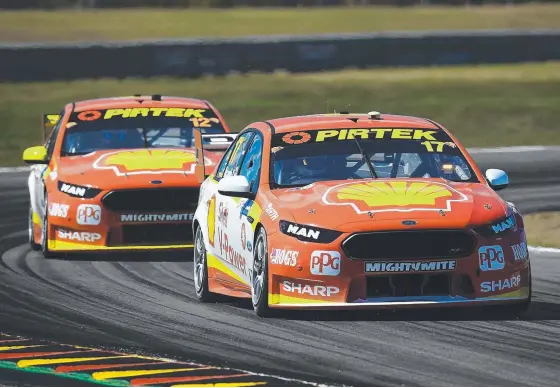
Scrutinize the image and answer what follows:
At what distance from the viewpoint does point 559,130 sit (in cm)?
2884

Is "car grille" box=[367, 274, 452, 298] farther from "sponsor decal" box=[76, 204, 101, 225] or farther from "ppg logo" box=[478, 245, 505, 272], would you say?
"sponsor decal" box=[76, 204, 101, 225]

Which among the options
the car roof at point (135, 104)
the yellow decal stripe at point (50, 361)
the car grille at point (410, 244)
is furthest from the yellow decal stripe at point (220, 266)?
the car roof at point (135, 104)

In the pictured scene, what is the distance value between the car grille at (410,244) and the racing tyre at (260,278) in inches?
23.5

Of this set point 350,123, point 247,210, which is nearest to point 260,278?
point 247,210

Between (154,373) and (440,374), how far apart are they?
4.93ft

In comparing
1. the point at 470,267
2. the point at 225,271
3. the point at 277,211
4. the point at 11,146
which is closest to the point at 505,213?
the point at 470,267

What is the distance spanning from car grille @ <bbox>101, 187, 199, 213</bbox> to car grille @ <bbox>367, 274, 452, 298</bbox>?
4602 mm

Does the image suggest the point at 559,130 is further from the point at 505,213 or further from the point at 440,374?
the point at 440,374

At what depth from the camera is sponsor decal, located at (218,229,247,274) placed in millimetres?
11203

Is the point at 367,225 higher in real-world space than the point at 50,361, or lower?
higher

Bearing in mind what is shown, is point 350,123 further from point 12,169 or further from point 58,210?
point 12,169

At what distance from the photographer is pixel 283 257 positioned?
34.0ft

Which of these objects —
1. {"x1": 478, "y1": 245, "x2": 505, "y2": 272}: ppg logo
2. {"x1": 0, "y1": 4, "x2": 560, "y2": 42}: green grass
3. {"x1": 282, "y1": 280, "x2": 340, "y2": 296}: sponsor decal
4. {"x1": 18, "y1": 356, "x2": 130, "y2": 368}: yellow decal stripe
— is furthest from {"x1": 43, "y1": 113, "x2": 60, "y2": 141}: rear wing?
{"x1": 0, "y1": 4, "x2": 560, "y2": 42}: green grass

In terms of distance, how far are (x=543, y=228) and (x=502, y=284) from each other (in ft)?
21.3
